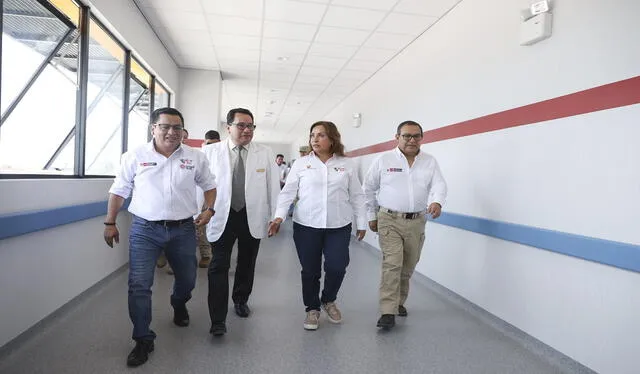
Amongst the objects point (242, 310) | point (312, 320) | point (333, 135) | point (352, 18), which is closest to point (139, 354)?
point (242, 310)

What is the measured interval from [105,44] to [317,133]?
2.88 m

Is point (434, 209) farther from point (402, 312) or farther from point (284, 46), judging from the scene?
point (284, 46)

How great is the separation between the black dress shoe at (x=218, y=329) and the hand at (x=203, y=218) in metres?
0.76

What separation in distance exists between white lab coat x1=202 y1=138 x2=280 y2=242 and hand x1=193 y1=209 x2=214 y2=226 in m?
0.13

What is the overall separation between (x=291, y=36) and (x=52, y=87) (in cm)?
288

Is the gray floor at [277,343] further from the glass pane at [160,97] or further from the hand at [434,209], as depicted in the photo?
the glass pane at [160,97]

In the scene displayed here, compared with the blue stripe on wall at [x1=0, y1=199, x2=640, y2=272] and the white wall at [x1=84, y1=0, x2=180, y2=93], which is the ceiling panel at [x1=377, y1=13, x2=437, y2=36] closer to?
the blue stripe on wall at [x1=0, y1=199, x2=640, y2=272]

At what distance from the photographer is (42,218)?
2572mm

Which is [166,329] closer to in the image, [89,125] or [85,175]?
[85,175]

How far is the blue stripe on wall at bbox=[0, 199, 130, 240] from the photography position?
223 centimetres

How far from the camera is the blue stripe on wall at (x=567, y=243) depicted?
2.10 m

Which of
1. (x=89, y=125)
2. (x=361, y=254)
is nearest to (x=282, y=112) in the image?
(x=361, y=254)

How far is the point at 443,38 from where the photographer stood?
433 cm

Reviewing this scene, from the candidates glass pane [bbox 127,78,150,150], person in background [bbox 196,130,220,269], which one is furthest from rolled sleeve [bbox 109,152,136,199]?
glass pane [bbox 127,78,150,150]
